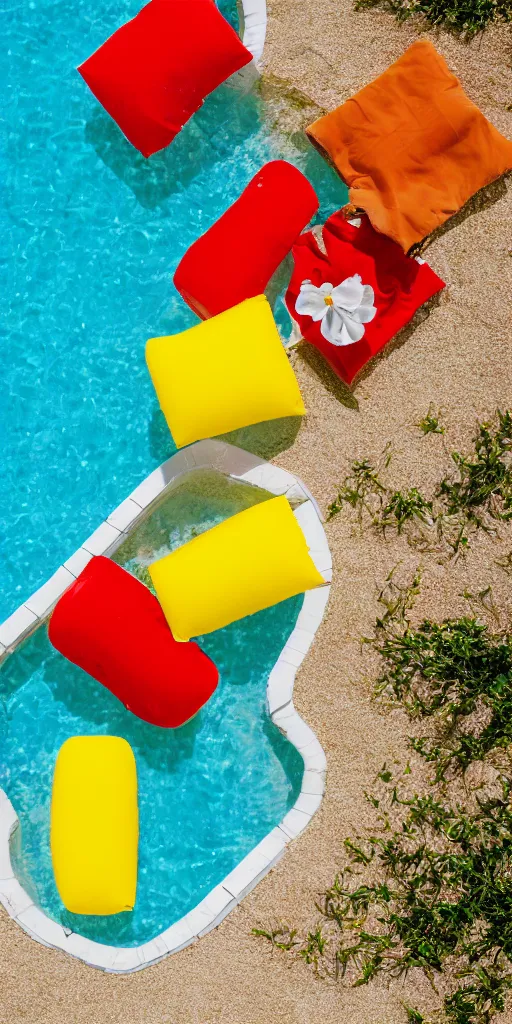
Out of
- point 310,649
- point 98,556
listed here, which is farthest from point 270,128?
point 310,649

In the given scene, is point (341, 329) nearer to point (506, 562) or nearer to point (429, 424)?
point (429, 424)

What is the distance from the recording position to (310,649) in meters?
4.49

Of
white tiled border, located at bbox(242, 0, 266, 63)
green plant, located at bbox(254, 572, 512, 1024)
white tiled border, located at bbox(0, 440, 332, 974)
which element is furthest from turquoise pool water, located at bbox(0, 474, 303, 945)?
white tiled border, located at bbox(242, 0, 266, 63)

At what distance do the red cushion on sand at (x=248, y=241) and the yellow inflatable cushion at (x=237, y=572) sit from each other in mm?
1254

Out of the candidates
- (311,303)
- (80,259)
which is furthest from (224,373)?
(80,259)

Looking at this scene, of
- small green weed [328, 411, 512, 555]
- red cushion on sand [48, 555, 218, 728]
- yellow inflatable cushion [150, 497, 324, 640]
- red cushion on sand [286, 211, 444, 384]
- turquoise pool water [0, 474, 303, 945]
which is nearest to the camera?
yellow inflatable cushion [150, 497, 324, 640]

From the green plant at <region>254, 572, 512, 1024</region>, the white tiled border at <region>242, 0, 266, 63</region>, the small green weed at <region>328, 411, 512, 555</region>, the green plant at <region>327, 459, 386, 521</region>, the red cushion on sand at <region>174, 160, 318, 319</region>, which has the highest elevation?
the white tiled border at <region>242, 0, 266, 63</region>

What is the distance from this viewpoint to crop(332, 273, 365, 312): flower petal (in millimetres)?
4164

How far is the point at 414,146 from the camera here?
4.25 meters

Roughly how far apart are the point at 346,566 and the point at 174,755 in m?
1.58

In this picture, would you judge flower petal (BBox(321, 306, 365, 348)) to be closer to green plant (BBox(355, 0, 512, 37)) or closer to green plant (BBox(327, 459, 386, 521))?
green plant (BBox(327, 459, 386, 521))

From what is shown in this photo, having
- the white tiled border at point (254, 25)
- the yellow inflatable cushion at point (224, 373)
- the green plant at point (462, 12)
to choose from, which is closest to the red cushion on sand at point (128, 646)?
the yellow inflatable cushion at point (224, 373)

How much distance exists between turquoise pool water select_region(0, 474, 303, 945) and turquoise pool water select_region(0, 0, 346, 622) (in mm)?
437

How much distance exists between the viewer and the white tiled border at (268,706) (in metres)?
4.40
